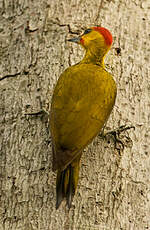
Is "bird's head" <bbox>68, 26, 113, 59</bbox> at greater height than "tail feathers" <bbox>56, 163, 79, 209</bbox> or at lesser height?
greater

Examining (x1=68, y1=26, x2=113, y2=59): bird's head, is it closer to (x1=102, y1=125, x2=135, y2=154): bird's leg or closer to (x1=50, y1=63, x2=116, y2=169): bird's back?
(x1=50, y1=63, x2=116, y2=169): bird's back

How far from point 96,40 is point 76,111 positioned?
954 millimetres

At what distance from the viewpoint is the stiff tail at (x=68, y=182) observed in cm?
247

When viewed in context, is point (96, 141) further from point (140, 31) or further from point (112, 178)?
point (140, 31)

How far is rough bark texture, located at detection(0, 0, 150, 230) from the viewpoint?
2.51 metres

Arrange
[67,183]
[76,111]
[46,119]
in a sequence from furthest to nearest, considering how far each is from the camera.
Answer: [46,119] → [76,111] → [67,183]

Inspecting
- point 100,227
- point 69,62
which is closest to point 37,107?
point 69,62

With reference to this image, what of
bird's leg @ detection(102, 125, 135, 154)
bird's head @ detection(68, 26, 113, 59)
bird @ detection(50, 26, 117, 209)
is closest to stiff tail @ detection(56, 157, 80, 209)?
bird @ detection(50, 26, 117, 209)

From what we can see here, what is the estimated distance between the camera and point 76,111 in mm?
2680

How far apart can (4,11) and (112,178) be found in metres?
1.71

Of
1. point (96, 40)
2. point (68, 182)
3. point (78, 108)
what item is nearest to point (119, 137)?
point (78, 108)

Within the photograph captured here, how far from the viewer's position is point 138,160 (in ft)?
8.97

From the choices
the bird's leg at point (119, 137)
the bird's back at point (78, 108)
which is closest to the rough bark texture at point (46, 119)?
the bird's leg at point (119, 137)

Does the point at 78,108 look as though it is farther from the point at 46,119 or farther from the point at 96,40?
the point at 96,40
